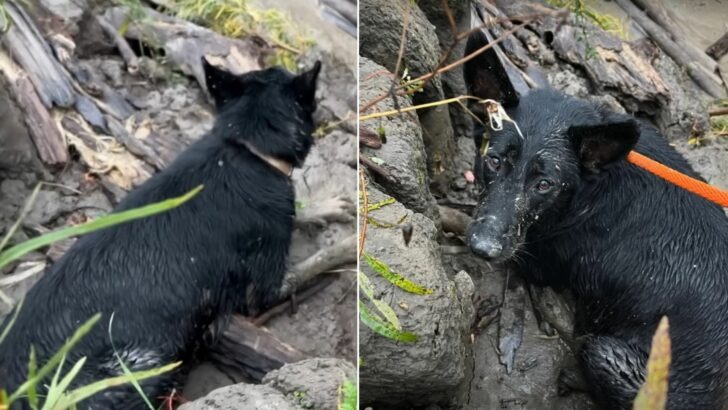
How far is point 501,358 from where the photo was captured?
1.46m

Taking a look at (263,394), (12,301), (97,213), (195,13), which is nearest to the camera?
(263,394)

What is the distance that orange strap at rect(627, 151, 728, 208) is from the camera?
164cm

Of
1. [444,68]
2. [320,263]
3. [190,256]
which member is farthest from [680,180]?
[190,256]

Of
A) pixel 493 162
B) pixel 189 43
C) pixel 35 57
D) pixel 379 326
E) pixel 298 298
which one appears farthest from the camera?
pixel 189 43

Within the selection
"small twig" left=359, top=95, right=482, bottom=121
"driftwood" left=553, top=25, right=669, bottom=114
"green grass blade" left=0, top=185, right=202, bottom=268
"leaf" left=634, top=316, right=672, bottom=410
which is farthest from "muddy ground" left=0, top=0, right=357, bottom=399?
"leaf" left=634, top=316, right=672, bottom=410

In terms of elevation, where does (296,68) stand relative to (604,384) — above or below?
below

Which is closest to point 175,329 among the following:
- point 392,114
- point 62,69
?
point 62,69

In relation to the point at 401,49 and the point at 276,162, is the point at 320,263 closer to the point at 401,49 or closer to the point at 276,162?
the point at 276,162

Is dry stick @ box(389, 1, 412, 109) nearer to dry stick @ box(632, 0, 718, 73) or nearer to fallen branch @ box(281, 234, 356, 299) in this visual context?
dry stick @ box(632, 0, 718, 73)

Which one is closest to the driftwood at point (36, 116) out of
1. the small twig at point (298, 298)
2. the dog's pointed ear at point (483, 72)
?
the small twig at point (298, 298)

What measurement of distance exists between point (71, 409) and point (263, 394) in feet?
1.38

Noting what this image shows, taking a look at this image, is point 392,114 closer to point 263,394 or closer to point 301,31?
point 263,394

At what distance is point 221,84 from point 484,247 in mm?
1423

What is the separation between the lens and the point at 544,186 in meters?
1.76
